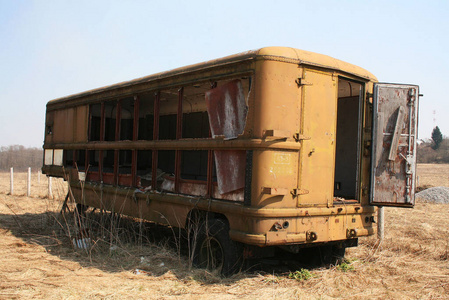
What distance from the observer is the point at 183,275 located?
5336 millimetres

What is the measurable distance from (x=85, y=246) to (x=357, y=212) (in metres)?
4.46

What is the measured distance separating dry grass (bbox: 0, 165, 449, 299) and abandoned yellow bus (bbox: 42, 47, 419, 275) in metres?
0.44

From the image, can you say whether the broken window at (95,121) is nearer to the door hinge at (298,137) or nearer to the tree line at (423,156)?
the door hinge at (298,137)

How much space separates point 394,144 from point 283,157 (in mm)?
1747

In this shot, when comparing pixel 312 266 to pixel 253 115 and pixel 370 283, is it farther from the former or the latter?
pixel 253 115

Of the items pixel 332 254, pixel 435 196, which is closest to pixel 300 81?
pixel 332 254

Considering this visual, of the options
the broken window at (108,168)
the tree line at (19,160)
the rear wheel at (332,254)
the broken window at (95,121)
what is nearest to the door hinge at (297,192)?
the rear wheel at (332,254)

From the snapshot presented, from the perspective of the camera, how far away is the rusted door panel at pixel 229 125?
16.9 ft

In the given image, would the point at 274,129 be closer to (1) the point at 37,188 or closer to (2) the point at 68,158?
(2) the point at 68,158

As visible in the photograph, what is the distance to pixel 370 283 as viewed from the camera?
16.9 feet

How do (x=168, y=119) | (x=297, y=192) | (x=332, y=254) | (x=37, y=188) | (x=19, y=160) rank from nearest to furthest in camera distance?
1. (x=297, y=192)
2. (x=332, y=254)
3. (x=168, y=119)
4. (x=37, y=188)
5. (x=19, y=160)

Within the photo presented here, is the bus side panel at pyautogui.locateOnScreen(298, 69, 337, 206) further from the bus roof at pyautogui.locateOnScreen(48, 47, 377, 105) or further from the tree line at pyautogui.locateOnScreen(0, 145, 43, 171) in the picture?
the tree line at pyautogui.locateOnScreen(0, 145, 43, 171)

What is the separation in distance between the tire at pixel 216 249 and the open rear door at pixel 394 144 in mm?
2131

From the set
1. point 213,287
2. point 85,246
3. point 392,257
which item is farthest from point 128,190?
point 392,257
